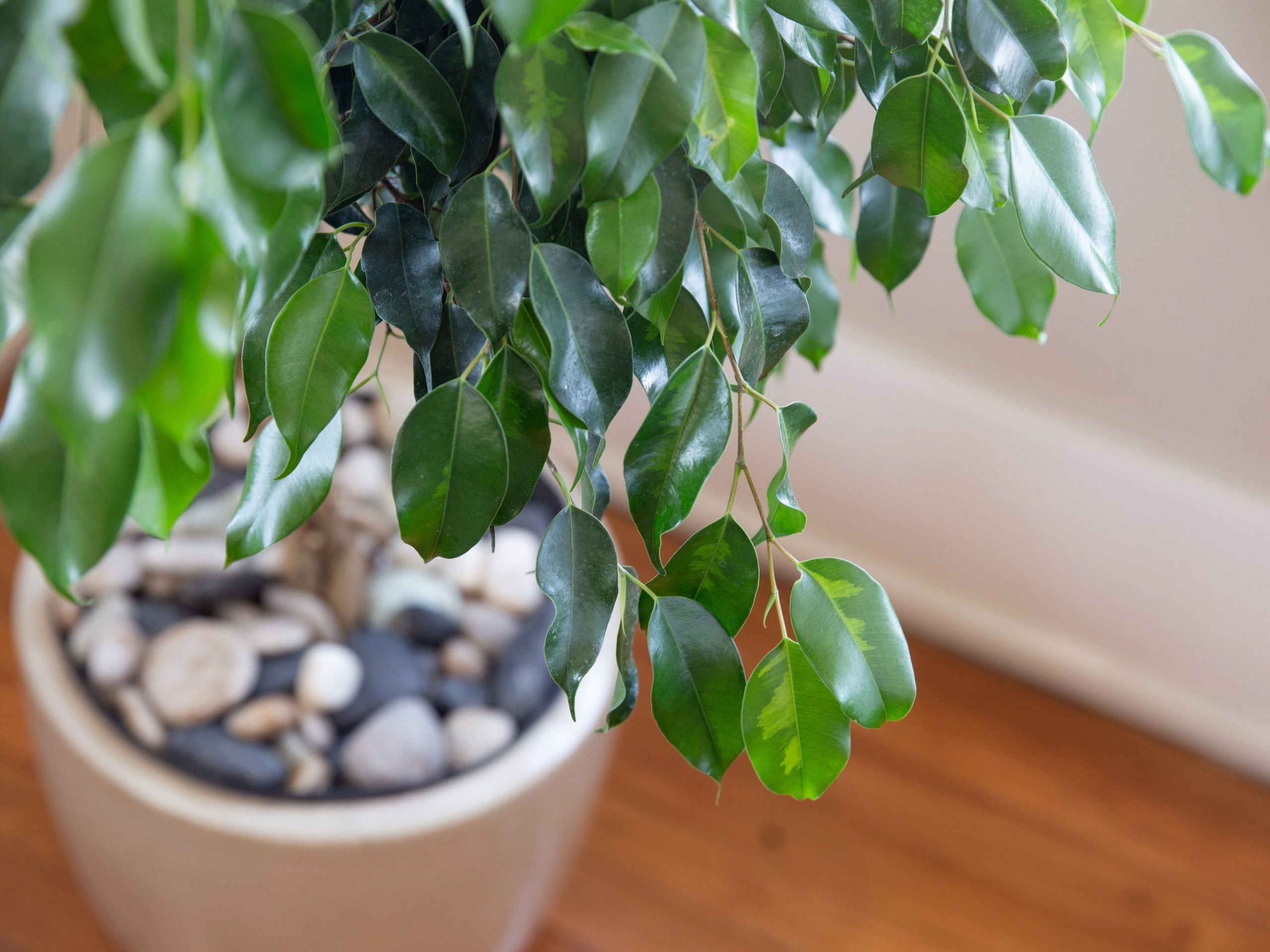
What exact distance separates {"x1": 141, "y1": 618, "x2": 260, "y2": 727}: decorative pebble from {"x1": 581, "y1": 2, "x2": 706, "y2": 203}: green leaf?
751mm

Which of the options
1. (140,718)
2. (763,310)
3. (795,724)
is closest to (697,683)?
(795,724)

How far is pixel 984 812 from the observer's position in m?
1.31

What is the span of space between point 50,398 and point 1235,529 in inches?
52.6

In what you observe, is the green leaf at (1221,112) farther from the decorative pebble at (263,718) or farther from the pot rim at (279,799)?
the decorative pebble at (263,718)

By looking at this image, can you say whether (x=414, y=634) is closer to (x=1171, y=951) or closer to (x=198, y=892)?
(x=198, y=892)

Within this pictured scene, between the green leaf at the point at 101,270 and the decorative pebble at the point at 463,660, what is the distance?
0.87 m

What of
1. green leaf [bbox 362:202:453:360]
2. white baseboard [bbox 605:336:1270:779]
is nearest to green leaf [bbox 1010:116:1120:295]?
green leaf [bbox 362:202:453:360]

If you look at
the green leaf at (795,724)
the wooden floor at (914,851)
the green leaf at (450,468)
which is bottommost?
the wooden floor at (914,851)

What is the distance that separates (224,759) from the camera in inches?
33.8

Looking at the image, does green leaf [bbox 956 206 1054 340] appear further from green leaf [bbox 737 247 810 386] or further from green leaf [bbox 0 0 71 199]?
green leaf [bbox 0 0 71 199]

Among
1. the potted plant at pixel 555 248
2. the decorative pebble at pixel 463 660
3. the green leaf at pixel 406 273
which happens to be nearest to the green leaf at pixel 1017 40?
the potted plant at pixel 555 248

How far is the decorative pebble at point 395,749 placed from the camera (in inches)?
36.0

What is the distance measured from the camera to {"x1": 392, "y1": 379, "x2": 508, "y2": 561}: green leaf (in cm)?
36

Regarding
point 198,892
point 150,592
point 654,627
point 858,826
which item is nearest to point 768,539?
point 654,627
